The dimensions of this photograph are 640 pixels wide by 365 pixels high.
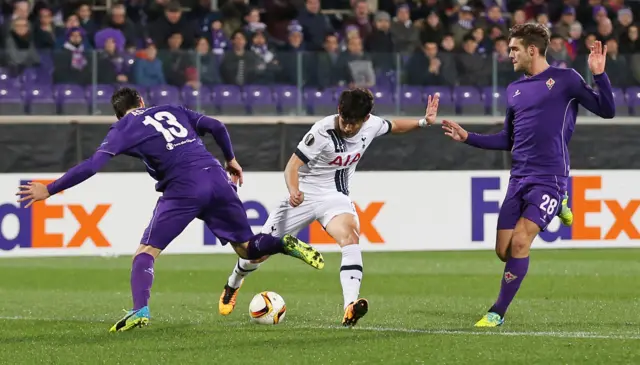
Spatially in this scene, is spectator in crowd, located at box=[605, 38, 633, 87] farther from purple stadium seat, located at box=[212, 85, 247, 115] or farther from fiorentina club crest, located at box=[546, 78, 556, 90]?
fiorentina club crest, located at box=[546, 78, 556, 90]

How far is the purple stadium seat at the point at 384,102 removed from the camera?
17203mm

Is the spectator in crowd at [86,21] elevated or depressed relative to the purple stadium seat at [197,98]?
elevated

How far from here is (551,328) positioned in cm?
806

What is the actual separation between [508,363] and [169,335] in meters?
2.28

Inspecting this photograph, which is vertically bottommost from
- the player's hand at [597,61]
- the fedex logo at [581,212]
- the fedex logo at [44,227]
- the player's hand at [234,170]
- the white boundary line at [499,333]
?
the fedex logo at [581,212]

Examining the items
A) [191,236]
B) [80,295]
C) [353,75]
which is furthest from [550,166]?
[353,75]

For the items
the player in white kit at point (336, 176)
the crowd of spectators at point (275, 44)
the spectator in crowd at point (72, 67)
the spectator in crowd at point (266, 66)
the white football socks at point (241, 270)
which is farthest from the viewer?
the spectator in crowd at point (266, 66)

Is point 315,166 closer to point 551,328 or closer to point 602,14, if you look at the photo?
point 551,328

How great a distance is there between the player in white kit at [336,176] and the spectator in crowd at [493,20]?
1091cm

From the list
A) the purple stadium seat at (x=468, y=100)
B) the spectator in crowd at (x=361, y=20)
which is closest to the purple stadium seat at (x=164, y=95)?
the spectator in crowd at (x=361, y=20)

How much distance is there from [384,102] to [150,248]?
9586 millimetres

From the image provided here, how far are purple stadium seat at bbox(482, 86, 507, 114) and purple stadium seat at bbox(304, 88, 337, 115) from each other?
2257mm

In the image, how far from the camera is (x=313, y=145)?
28.0ft

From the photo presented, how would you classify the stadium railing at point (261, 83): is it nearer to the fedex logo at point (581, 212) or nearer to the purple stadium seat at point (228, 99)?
the purple stadium seat at point (228, 99)
